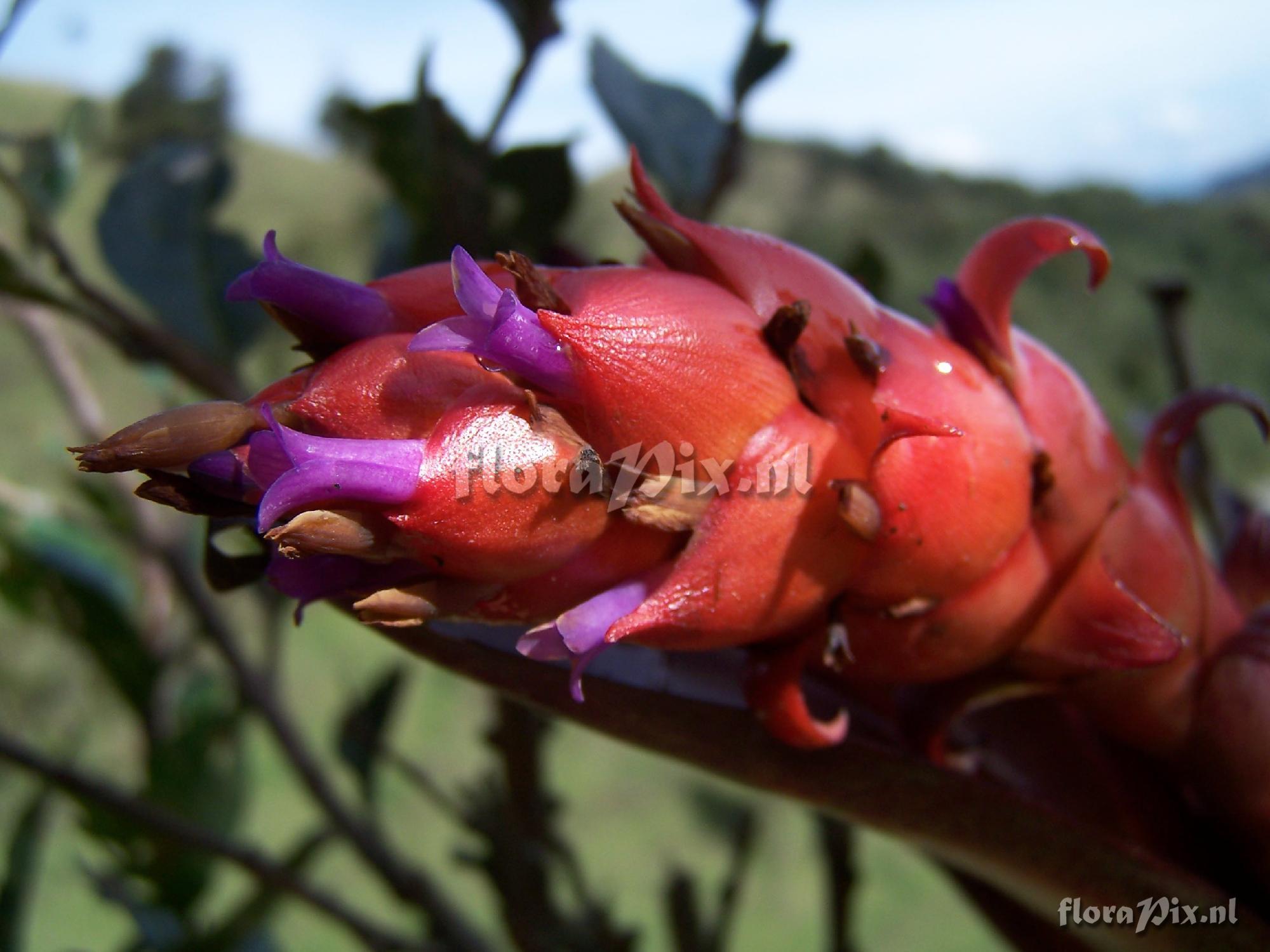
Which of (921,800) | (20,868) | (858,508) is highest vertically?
(858,508)

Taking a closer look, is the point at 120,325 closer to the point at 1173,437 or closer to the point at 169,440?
the point at 169,440

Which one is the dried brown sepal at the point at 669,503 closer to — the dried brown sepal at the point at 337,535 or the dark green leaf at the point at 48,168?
the dried brown sepal at the point at 337,535

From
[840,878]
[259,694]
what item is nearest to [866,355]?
[840,878]

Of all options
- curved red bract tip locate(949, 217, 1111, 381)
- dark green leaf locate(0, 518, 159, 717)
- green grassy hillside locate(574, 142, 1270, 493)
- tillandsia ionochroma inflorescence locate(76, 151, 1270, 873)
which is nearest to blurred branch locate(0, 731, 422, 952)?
dark green leaf locate(0, 518, 159, 717)

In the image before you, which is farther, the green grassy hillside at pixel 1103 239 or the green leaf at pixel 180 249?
the green grassy hillside at pixel 1103 239

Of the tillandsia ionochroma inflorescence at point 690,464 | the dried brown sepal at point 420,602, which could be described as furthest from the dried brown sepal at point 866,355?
the dried brown sepal at point 420,602

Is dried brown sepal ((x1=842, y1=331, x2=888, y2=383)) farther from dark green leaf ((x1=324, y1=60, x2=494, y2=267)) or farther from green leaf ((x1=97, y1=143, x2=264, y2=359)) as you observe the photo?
green leaf ((x1=97, y1=143, x2=264, y2=359))

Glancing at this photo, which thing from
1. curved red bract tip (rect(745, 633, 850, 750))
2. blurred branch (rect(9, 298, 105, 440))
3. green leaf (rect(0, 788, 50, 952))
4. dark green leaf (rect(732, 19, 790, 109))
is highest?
dark green leaf (rect(732, 19, 790, 109))
